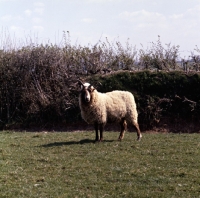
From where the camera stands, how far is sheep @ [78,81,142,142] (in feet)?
41.6

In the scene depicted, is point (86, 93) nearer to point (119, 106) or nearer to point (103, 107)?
point (103, 107)

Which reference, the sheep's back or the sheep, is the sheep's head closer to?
the sheep

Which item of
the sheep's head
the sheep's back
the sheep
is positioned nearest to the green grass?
the sheep

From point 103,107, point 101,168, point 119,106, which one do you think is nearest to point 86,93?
point 103,107

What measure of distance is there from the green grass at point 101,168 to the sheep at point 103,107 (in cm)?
77

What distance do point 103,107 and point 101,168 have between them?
13.2ft

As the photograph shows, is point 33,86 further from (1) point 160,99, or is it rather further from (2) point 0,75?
(1) point 160,99

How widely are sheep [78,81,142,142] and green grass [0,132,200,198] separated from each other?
2.51ft

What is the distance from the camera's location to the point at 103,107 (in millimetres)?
12938

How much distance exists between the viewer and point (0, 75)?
68.9 ft

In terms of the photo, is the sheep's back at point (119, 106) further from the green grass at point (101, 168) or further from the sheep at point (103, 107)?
the green grass at point (101, 168)

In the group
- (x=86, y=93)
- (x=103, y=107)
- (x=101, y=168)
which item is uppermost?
(x=86, y=93)

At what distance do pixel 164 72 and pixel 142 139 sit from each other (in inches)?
292

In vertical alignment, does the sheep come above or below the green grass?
above
